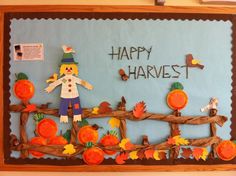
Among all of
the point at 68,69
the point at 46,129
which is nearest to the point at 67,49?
the point at 68,69

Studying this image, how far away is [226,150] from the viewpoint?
1.31 meters

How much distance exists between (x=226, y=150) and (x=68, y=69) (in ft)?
2.35

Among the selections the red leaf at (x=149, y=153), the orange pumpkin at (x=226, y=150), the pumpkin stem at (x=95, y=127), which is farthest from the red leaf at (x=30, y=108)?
the orange pumpkin at (x=226, y=150)

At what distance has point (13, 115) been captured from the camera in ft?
4.31

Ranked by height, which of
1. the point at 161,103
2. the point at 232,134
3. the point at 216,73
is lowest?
the point at 232,134

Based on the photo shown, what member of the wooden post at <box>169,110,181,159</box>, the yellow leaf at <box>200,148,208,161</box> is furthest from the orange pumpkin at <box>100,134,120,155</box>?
the yellow leaf at <box>200,148,208,161</box>

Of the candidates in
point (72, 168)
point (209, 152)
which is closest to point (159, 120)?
point (209, 152)

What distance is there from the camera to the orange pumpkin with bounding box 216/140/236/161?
1.31 metres

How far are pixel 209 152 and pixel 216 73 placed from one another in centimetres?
32

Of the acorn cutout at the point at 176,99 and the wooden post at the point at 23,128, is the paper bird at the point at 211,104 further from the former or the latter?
the wooden post at the point at 23,128

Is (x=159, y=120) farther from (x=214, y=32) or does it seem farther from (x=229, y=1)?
(x=229, y=1)

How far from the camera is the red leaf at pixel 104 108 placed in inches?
51.3

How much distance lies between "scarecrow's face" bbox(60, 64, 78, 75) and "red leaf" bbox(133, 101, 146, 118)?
11.0 inches

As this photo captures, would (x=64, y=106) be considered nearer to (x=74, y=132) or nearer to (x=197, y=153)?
(x=74, y=132)
